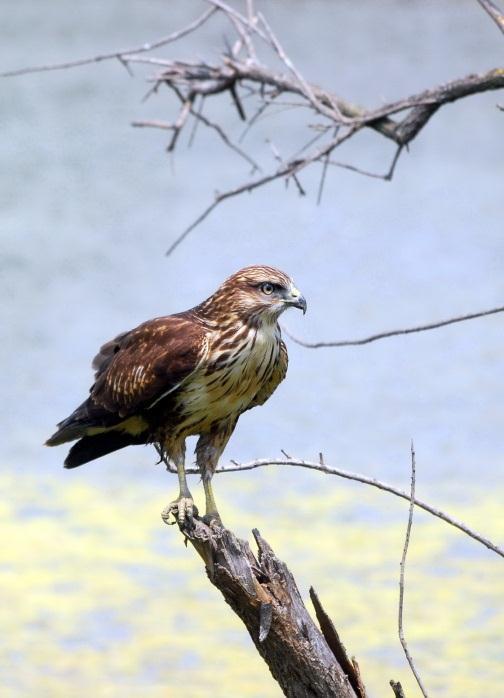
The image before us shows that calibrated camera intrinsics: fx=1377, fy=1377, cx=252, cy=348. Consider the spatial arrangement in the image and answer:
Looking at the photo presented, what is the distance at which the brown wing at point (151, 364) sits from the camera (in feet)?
12.9

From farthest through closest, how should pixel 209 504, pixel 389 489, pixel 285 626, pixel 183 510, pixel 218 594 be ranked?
pixel 218 594
pixel 209 504
pixel 183 510
pixel 285 626
pixel 389 489

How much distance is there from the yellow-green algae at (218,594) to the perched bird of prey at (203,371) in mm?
2803

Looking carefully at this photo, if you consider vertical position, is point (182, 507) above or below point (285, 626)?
above

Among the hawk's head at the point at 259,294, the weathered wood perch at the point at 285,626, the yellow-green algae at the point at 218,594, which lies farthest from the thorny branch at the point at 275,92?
the yellow-green algae at the point at 218,594

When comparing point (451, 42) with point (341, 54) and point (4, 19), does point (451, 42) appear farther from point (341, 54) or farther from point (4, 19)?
point (4, 19)

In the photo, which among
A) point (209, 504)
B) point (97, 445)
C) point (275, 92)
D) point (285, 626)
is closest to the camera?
point (285, 626)

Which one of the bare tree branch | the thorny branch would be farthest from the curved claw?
the bare tree branch

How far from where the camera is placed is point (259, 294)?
13.1 feet

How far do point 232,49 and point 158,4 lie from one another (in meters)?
17.2

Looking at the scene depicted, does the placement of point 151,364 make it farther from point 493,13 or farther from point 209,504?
point 493,13

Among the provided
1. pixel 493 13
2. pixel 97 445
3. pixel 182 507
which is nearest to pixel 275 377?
pixel 182 507

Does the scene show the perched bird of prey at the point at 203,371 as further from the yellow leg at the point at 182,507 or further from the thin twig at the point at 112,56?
the thin twig at the point at 112,56

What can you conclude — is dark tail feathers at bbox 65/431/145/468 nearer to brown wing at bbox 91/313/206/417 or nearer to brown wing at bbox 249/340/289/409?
brown wing at bbox 91/313/206/417

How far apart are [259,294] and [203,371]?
28 centimetres
